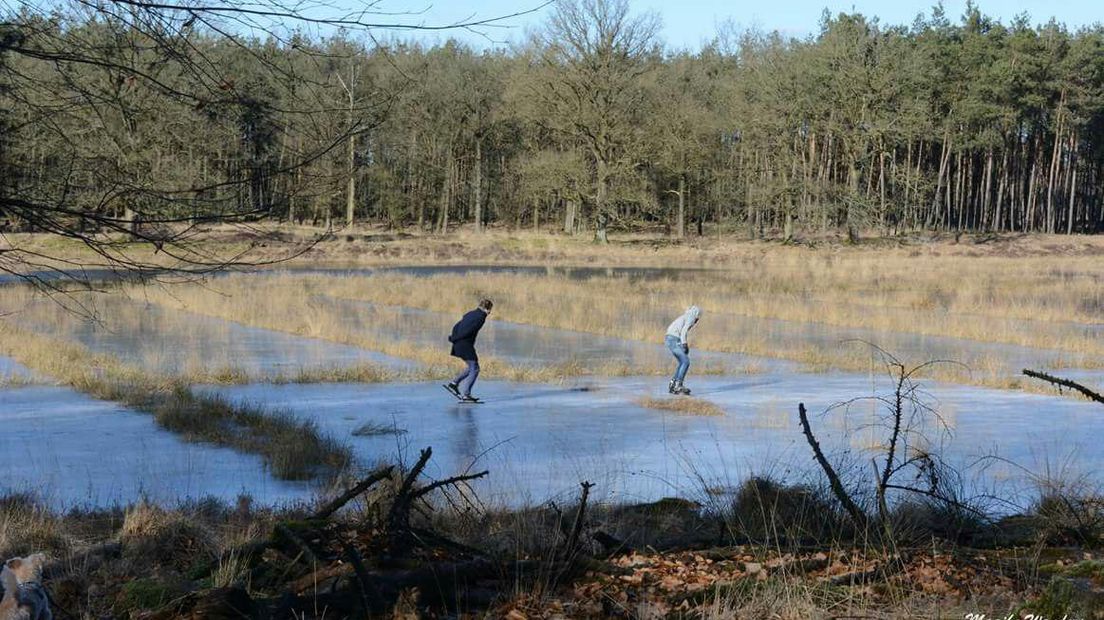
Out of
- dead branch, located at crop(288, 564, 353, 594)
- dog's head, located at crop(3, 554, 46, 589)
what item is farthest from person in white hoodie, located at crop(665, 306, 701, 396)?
dog's head, located at crop(3, 554, 46, 589)

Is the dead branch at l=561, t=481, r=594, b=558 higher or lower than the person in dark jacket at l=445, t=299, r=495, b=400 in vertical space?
higher

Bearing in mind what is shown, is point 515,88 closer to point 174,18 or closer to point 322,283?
point 322,283

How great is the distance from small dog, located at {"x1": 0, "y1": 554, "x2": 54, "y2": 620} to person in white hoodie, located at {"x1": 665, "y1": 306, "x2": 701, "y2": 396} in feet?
45.6

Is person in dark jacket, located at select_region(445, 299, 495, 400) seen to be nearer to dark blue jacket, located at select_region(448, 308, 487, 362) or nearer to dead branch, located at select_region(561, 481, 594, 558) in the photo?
dark blue jacket, located at select_region(448, 308, 487, 362)

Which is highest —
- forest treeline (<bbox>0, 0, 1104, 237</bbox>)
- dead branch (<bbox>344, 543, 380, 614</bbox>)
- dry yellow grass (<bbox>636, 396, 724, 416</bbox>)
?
forest treeline (<bbox>0, 0, 1104, 237</bbox>)

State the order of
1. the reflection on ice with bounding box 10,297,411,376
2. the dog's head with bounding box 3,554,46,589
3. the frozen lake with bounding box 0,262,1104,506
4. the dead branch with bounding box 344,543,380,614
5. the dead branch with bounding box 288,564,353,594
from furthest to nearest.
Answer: the reflection on ice with bounding box 10,297,411,376 → the frozen lake with bounding box 0,262,1104,506 → the dead branch with bounding box 288,564,353,594 → the dead branch with bounding box 344,543,380,614 → the dog's head with bounding box 3,554,46,589

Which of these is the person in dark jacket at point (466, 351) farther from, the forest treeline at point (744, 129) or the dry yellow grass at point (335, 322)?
the forest treeline at point (744, 129)

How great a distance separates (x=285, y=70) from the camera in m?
5.49

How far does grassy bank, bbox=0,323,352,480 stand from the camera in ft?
38.1

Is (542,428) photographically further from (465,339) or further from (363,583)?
(363,583)

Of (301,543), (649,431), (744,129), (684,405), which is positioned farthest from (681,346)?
(744,129)

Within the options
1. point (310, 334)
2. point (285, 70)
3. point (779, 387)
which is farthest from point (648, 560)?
point (310, 334)

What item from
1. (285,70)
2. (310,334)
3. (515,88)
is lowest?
(310,334)

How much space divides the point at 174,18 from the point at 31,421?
1046 centimetres
